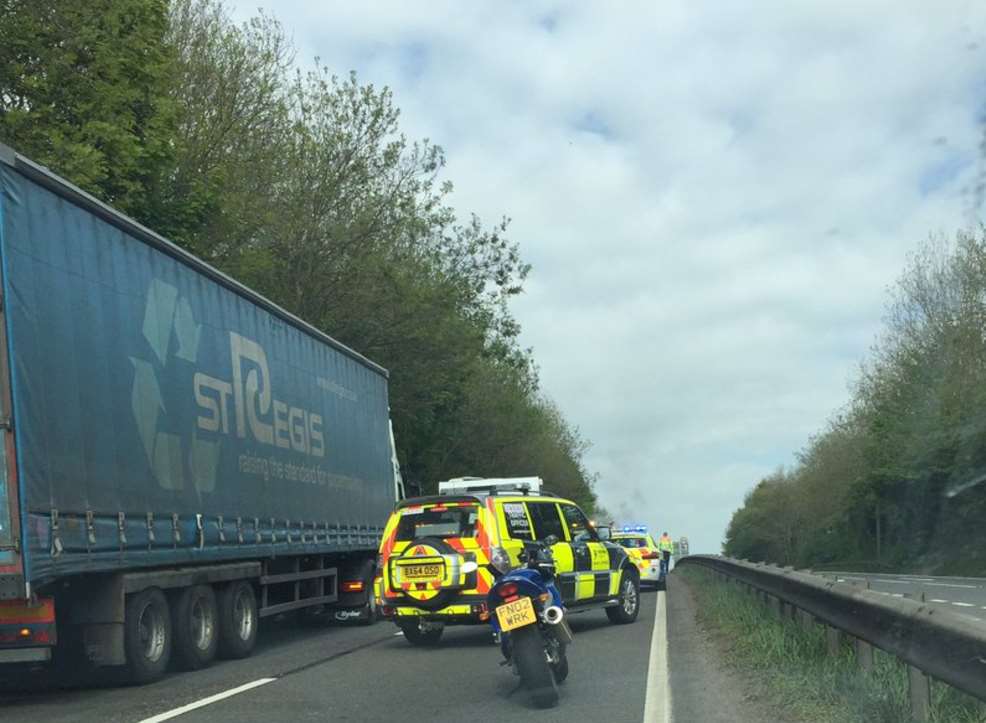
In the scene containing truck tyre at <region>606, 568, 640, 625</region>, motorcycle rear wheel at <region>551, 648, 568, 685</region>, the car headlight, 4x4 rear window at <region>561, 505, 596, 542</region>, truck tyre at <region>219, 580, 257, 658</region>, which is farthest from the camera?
truck tyre at <region>606, 568, 640, 625</region>

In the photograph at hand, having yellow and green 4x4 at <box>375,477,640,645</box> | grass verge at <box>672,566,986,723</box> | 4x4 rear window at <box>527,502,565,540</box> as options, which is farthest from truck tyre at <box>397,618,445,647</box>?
grass verge at <box>672,566,986,723</box>

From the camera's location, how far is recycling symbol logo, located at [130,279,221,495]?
11438mm

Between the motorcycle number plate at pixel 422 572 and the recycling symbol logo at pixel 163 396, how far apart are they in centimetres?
245

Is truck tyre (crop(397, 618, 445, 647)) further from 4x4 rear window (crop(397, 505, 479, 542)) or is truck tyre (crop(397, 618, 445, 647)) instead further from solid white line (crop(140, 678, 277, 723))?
solid white line (crop(140, 678, 277, 723))

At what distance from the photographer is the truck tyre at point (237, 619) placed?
44.6 feet

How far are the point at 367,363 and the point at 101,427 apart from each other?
32.1 feet

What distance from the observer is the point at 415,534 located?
14.1m

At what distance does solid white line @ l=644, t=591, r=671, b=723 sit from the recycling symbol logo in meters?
5.04

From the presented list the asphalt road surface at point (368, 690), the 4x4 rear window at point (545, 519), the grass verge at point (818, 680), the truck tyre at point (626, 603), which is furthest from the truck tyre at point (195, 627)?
the truck tyre at point (626, 603)

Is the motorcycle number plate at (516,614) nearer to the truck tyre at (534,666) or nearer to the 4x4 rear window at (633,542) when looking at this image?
the truck tyre at (534,666)

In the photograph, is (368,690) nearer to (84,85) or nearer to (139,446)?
(139,446)

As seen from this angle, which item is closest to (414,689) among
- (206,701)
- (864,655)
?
(206,701)

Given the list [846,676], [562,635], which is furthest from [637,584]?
[846,676]

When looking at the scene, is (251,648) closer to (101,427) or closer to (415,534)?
(415,534)
